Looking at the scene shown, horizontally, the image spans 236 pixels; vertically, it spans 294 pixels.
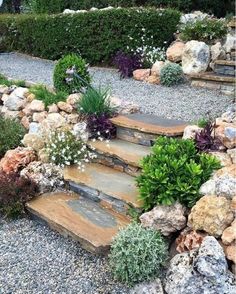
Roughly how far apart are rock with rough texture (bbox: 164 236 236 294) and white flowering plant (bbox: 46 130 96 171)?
1964mm

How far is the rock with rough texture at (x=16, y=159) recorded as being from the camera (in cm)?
490

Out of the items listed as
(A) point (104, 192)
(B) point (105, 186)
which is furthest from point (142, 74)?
(A) point (104, 192)

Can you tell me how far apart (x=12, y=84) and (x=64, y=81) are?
1.26m

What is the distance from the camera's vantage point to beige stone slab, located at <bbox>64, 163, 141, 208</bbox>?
4.02 metres

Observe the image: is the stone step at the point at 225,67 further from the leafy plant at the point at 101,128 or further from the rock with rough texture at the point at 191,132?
the rock with rough texture at the point at 191,132

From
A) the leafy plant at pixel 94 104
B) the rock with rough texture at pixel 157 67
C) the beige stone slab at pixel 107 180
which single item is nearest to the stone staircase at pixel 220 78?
the rock with rough texture at pixel 157 67

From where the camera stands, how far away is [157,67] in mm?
7766

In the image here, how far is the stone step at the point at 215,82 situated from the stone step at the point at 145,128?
1.97 metres

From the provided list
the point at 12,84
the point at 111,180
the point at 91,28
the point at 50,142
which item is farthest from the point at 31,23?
the point at 111,180

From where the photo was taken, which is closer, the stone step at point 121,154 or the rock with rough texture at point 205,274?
the rock with rough texture at point 205,274

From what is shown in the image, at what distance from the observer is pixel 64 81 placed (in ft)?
20.8

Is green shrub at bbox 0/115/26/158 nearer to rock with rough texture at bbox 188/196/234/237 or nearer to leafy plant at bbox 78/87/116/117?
leafy plant at bbox 78/87/116/117

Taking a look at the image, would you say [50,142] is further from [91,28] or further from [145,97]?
[91,28]

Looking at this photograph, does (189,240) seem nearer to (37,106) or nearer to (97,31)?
(37,106)
